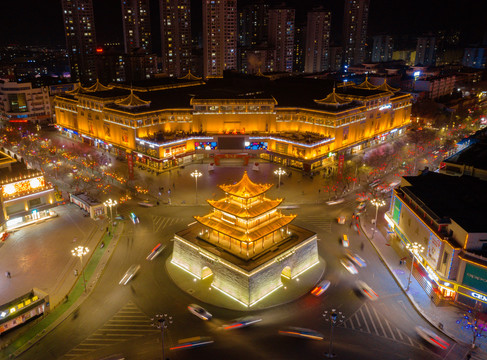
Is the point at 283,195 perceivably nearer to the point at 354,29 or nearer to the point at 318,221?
the point at 318,221

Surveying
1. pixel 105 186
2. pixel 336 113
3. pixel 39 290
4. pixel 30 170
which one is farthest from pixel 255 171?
pixel 39 290

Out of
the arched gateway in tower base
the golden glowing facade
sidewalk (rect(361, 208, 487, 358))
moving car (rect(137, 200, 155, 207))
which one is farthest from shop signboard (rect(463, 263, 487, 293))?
moving car (rect(137, 200, 155, 207))

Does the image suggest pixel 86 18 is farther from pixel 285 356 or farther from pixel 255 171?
pixel 285 356

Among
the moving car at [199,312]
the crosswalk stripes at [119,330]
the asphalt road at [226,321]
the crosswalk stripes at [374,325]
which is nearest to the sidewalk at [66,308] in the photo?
the asphalt road at [226,321]

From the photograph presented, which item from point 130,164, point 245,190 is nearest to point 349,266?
point 245,190

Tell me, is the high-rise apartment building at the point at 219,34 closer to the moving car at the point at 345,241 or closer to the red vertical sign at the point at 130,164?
the red vertical sign at the point at 130,164
